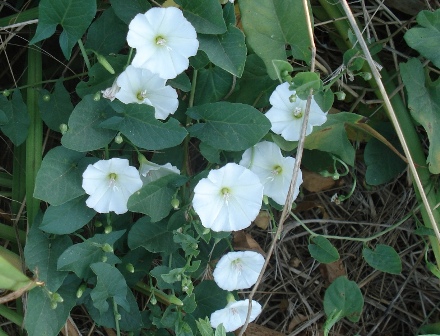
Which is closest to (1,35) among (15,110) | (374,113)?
(15,110)

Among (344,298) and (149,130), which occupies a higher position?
(149,130)

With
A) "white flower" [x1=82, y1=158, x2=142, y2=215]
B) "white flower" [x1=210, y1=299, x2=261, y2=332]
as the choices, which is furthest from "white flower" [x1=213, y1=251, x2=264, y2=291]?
"white flower" [x1=82, y1=158, x2=142, y2=215]

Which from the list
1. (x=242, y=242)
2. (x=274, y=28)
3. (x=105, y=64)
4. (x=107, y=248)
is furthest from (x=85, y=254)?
(x=274, y=28)

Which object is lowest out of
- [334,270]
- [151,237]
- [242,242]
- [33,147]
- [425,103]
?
[334,270]

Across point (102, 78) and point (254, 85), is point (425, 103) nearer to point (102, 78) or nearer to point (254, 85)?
point (254, 85)

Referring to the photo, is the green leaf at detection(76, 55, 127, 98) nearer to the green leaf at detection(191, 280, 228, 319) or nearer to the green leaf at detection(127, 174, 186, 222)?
the green leaf at detection(127, 174, 186, 222)

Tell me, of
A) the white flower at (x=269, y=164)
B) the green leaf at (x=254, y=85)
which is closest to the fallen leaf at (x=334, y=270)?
the white flower at (x=269, y=164)

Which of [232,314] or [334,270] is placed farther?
[334,270]
